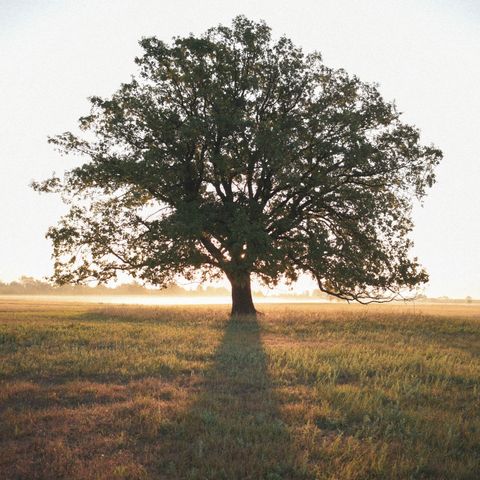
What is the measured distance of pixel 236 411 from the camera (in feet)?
24.9

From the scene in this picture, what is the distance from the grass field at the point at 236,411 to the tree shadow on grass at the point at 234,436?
21mm

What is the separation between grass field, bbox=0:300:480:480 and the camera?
558cm

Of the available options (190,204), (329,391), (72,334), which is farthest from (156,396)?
(190,204)

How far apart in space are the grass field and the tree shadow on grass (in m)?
0.02

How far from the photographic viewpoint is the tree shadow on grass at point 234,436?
214 inches

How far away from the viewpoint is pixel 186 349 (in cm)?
1373

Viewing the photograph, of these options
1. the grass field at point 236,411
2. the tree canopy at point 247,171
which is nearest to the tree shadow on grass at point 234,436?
the grass field at point 236,411

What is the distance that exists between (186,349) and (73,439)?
24.2 feet

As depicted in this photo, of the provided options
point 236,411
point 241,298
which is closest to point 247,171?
point 241,298

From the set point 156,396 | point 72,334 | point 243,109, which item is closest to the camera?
point 156,396

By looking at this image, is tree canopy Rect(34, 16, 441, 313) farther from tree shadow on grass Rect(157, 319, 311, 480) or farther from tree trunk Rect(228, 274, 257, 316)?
tree shadow on grass Rect(157, 319, 311, 480)

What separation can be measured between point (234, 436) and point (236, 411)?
1.10 m

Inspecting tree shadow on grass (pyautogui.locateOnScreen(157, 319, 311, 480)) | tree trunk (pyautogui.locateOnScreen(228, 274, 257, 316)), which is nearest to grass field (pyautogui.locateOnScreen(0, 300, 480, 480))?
tree shadow on grass (pyautogui.locateOnScreen(157, 319, 311, 480))

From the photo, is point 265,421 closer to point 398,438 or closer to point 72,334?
point 398,438
